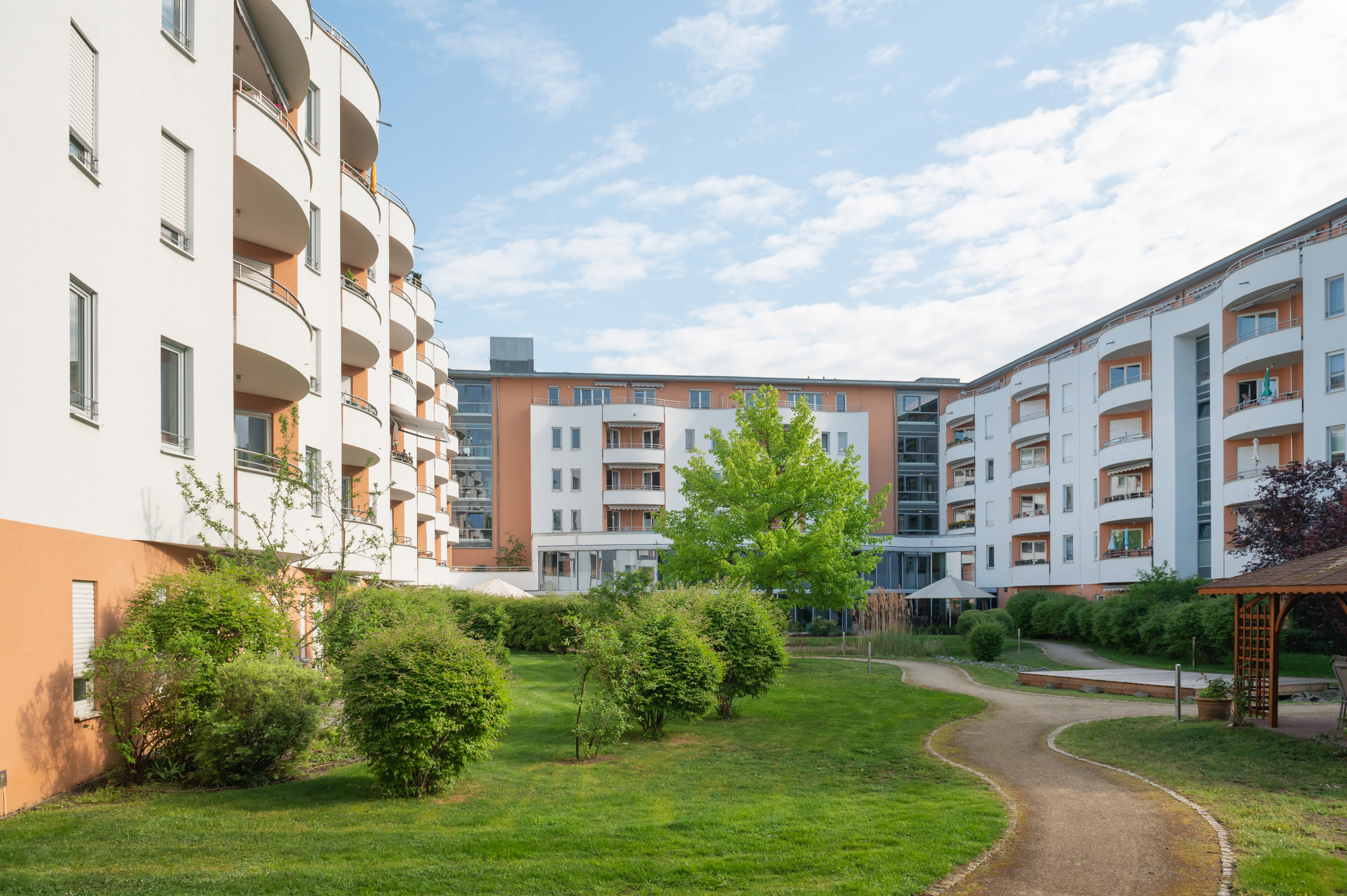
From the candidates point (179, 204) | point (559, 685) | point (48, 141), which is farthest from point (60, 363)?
point (559, 685)

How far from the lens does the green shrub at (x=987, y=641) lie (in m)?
35.3

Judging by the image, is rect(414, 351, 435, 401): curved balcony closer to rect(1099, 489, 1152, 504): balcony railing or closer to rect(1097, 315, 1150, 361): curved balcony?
rect(1097, 315, 1150, 361): curved balcony

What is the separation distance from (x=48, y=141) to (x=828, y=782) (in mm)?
12608

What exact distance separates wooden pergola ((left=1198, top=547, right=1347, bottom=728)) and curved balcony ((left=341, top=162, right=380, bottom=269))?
72.9 ft

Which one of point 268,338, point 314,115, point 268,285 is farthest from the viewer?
point 314,115

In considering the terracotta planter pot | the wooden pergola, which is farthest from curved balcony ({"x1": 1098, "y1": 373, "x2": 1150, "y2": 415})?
the terracotta planter pot

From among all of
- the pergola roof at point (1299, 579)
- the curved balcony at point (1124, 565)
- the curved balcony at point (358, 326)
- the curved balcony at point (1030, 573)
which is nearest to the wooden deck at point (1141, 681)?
the pergola roof at point (1299, 579)

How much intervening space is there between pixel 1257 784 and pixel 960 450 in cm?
5498

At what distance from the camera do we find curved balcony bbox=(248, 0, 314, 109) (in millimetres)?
18406

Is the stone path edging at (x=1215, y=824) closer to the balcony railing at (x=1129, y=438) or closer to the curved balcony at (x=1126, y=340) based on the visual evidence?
the balcony railing at (x=1129, y=438)

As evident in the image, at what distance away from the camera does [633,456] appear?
204 feet

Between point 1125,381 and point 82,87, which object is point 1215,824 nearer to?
point 82,87

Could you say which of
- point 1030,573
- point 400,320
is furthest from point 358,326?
point 1030,573

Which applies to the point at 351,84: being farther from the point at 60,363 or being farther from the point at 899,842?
the point at 899,842
